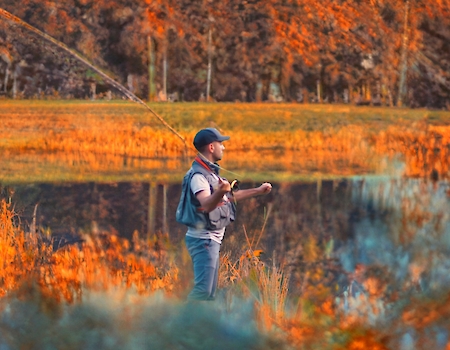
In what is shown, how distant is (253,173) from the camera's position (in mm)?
8117

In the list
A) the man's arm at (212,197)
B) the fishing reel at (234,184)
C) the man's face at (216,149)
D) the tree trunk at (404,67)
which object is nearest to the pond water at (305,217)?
the tree trunk at (404,67)

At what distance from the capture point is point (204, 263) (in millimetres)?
5035

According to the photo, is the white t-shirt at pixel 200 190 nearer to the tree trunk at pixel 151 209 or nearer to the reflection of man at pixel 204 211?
the reflection of man at pixel 204 211

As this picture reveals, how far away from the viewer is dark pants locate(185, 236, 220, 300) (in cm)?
503

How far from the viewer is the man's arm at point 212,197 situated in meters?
4.57

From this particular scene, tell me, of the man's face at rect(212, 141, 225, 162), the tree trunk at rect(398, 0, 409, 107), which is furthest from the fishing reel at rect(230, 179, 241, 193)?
the tree trunk at rect(398, 0, 409, 107)

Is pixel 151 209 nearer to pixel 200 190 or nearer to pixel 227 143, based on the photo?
pixel 227 143

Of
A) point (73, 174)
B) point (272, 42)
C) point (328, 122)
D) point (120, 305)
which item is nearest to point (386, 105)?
point (328, 122)

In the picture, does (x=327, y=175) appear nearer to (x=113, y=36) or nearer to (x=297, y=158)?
(x=297, y=158)

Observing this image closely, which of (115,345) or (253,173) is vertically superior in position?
(253,173)

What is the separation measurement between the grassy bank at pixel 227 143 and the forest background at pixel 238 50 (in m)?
0.15

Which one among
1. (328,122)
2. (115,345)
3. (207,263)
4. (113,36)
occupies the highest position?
(113,36)

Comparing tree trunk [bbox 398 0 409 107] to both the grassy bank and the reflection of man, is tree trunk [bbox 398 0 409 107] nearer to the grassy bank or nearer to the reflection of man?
the grassy bank

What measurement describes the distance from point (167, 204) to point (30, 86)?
1.53 m
